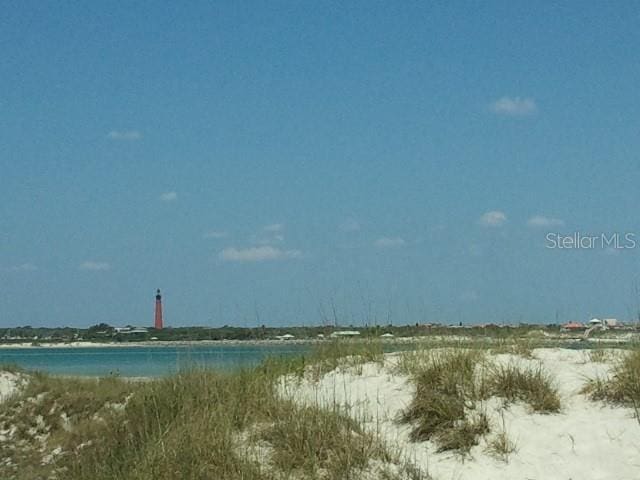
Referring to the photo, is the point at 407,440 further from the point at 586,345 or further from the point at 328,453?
the point at 586,345

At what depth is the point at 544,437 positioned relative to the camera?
10.3m

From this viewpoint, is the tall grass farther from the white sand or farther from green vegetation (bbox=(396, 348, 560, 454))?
green vegetation (bbox=(396, 348, 560, 454))

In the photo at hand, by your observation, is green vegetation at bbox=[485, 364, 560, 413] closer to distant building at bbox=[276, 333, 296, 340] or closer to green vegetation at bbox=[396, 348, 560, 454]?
green vegetation at bbox=[396, 348, 560, 454]

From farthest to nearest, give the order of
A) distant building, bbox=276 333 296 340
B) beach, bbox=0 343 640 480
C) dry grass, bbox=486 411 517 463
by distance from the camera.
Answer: distant building, bbox=276 333 296 340 → dry grass, bbox=486 411 517 463 → beach, bbox=0 343 640 480

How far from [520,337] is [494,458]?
13.8ft

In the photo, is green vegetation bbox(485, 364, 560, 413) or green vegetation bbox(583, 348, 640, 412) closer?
green vegetation bbox(583, 348, 640, 412)

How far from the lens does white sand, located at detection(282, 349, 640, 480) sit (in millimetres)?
9633

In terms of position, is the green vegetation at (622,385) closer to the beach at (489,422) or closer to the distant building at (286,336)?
the beach at (489,422)

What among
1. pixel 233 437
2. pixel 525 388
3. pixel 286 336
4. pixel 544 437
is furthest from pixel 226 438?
pixel 286 336

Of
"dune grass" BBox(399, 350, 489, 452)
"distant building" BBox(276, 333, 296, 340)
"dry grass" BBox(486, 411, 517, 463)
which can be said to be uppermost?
"distant building" BBox(276, 333, 296, 340)

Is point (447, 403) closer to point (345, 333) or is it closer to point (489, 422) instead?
point (489, 422)

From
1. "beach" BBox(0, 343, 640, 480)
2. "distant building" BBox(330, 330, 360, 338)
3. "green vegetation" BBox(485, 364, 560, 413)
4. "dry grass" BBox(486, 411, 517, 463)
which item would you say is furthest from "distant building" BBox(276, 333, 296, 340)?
"dry grass" BBox(486, 411, 517, 463)

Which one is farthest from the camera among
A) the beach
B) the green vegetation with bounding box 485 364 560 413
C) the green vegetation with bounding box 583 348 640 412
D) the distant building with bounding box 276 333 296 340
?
the distant building with bounding box 276 333 296 340

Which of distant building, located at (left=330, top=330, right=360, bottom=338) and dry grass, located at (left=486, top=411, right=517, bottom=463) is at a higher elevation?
distant building, located at (left=330, top=330, right=360, bottom=338)
